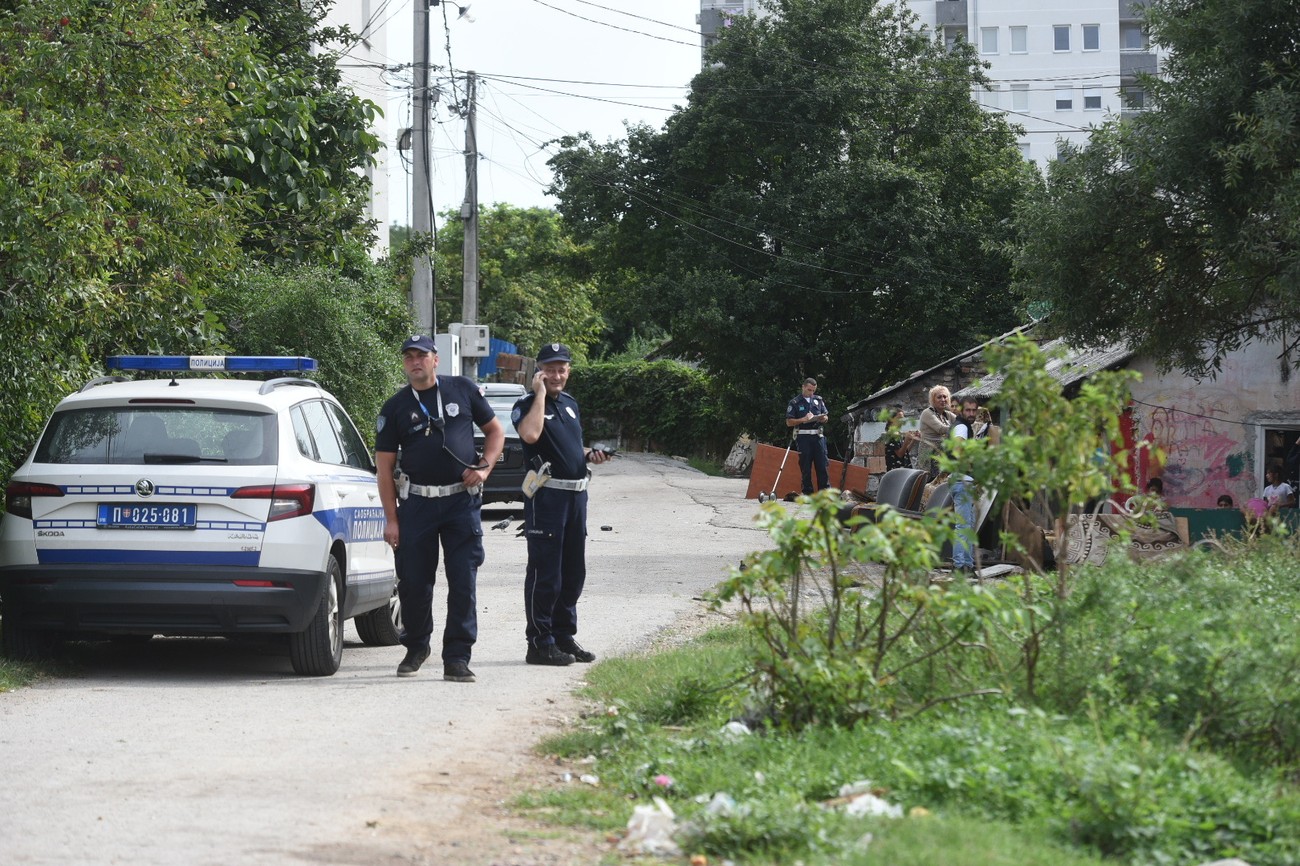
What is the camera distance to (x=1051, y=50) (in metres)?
74.6

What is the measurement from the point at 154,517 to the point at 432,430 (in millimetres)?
1567

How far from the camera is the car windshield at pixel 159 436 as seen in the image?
8.66m

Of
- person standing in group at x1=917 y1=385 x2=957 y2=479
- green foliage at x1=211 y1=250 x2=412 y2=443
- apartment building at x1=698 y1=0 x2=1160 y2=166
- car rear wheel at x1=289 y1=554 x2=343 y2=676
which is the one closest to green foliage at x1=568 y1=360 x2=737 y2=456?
apartment building at x1=698 y1=0 x2=1160 y2=166

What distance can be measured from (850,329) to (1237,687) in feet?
121

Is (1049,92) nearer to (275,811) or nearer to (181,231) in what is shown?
(181,231)

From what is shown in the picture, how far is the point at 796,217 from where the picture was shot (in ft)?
136

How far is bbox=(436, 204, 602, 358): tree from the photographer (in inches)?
2525

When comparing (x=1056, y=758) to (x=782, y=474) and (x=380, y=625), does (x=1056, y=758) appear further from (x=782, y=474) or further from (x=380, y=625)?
(x=782, y=474)

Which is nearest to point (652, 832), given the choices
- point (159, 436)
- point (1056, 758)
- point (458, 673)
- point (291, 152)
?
point (1056, 758)

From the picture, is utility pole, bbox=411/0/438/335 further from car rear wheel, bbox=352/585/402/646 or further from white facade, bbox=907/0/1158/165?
white facade, bbox=907/0/1158/165

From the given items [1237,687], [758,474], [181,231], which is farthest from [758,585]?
[758,474]

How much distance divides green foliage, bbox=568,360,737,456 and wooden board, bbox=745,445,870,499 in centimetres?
2338

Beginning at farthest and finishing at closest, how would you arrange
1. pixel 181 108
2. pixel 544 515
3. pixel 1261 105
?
pixel 1261 105
pixel 181 108
pixel 544 515

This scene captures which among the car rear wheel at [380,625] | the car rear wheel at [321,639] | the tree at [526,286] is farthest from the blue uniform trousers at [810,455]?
the tree at [526,286]
